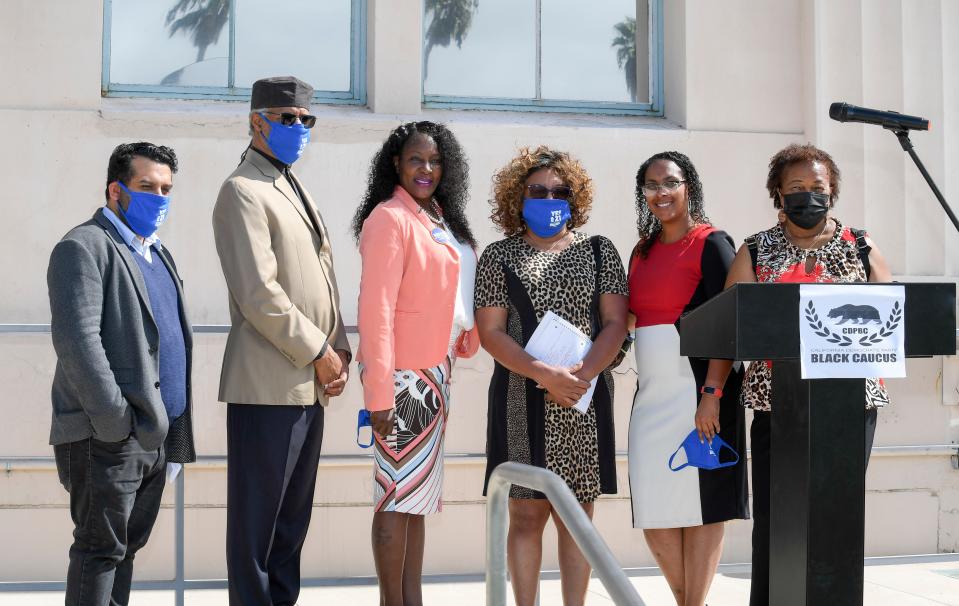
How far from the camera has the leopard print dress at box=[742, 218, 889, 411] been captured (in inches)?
148

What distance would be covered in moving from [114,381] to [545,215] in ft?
5.48

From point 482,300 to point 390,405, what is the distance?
1.79ft

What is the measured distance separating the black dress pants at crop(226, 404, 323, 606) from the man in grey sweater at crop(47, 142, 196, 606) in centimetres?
29

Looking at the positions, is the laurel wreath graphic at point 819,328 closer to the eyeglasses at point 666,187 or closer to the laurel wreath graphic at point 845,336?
the laurel wreath graphic at point 845,336

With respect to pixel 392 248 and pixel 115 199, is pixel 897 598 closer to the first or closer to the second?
pixel 392 248

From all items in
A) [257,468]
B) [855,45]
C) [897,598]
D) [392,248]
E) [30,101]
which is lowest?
[897,598]

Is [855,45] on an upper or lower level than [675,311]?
upper

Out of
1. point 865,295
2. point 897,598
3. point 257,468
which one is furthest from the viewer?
point 897,598

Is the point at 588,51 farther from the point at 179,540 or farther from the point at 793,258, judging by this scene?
the point at 179,540

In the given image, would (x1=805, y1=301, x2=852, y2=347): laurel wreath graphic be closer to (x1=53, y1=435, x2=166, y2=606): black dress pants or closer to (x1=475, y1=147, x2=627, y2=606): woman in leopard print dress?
(x1=475, y1=147, x2=627, y2=606): woman in leopard print dress

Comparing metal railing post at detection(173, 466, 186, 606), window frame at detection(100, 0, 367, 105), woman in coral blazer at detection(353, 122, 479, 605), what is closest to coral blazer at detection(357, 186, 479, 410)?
woman in coral blazer at detection(353, 122, 479, 605)

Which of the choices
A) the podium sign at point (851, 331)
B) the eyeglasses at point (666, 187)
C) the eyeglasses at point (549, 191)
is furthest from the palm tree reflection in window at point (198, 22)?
the podium sign at point (851, 331)

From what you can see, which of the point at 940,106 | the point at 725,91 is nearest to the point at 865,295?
the point at 725,91

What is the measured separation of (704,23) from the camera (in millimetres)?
6355
